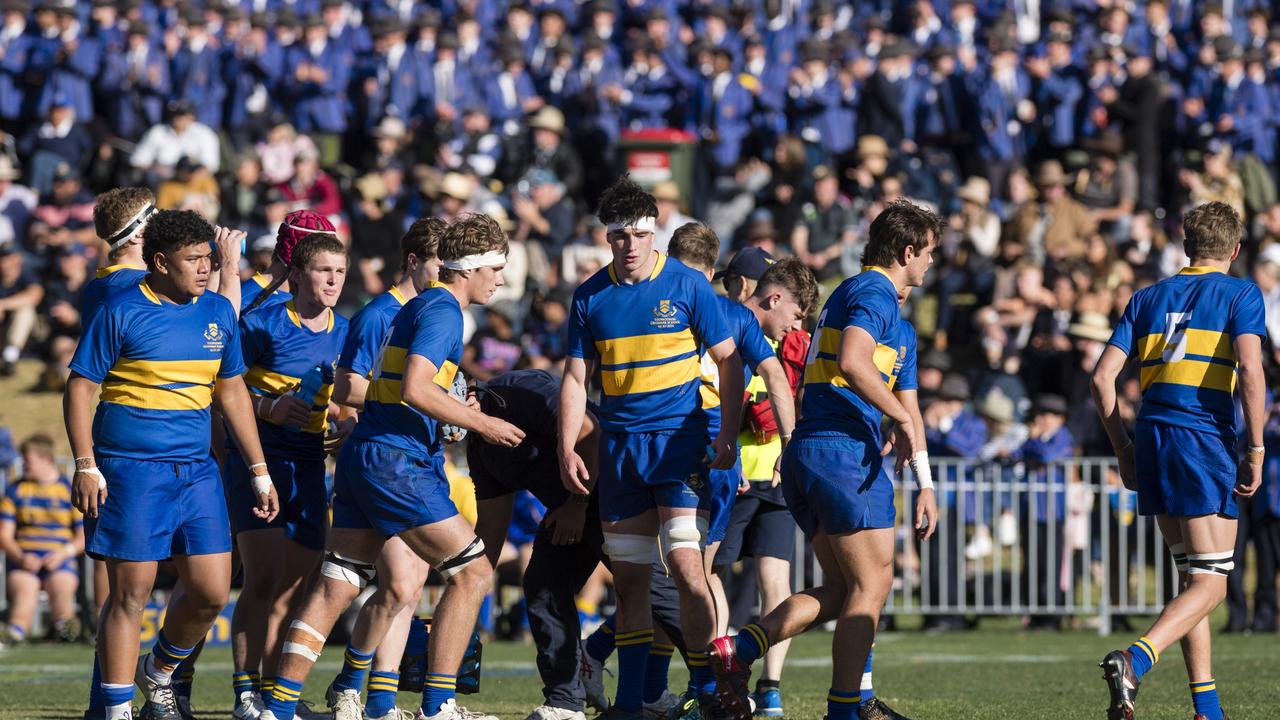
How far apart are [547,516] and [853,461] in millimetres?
1696

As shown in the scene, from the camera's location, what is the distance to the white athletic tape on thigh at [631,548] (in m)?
7.70

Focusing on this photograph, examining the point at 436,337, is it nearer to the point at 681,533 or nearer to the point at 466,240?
the point at 466,240

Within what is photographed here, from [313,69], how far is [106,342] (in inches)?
631

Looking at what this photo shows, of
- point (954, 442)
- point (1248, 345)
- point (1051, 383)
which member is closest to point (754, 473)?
point (1248, 345)

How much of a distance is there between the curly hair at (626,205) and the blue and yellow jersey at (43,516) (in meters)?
8.46

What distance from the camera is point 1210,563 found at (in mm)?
7609

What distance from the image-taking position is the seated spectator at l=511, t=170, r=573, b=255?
2000cm

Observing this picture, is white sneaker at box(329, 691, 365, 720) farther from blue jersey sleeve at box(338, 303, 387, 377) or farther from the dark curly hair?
the dark curly hair

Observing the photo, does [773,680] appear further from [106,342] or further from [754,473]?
[106,342]

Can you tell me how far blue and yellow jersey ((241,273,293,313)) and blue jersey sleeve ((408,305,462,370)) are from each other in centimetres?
139

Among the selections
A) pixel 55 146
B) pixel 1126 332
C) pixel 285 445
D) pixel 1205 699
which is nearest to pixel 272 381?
pixel 285 445

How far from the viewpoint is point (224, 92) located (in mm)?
23156

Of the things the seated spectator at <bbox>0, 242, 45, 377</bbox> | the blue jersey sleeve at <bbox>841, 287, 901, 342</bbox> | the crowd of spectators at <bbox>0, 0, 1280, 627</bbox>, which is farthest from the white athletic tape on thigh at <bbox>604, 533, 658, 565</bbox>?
the seated spectator at <bbox>0, 242, 45, 377</bbox>

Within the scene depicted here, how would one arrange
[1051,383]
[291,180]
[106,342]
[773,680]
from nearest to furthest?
[106,342] → [773,680] → [1051,383] → [291,180]
